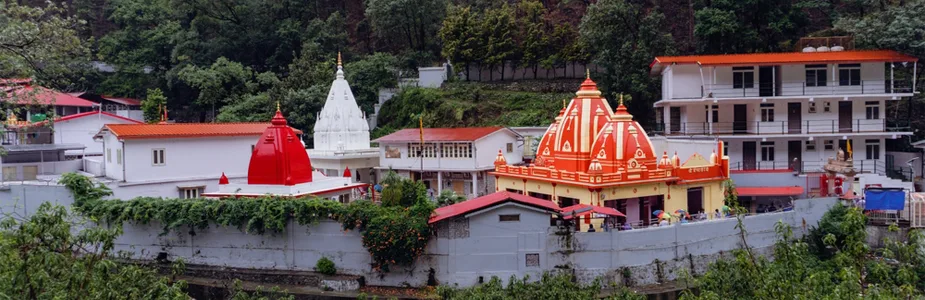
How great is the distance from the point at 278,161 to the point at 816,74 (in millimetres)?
24439

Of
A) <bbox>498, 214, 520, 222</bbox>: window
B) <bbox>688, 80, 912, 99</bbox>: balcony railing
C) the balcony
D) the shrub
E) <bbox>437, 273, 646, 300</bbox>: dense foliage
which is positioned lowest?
the shrub

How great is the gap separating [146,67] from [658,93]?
4135cm

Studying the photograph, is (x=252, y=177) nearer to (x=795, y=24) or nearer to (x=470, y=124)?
(x=470, y=124)

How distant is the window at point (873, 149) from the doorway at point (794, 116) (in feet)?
9.86

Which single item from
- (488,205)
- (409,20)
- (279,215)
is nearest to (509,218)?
(488,205)

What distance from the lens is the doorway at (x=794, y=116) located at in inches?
1371

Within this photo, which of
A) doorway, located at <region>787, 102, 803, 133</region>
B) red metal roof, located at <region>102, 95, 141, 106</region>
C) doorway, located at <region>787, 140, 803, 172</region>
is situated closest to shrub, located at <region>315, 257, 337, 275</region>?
doorway, located at <region>787, 140, 803, 172</region>

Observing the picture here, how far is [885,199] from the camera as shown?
93.0 ft

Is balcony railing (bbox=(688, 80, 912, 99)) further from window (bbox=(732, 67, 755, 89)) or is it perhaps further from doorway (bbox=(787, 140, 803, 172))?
doorway (bbox=(787, 140, 803, 172))

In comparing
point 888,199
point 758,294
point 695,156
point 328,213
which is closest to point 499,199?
point 328,213

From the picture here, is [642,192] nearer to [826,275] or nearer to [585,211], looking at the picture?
[585,211]

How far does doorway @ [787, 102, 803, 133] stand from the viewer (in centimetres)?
3481

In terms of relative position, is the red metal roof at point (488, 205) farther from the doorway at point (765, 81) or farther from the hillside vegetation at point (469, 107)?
the hillside vegetation at point (469, 107)

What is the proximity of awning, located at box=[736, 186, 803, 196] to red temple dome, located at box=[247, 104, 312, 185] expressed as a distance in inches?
712
